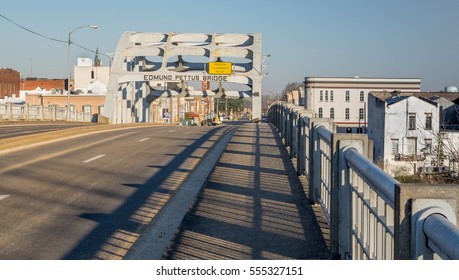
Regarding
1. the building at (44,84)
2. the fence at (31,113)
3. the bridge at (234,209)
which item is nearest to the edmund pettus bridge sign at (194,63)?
the fence at (31,113)

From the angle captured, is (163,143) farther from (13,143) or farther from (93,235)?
(93,235)

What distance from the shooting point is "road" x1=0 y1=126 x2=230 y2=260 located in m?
7.94

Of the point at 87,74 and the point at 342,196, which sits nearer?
the point at 342,196

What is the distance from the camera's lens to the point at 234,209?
9828mm

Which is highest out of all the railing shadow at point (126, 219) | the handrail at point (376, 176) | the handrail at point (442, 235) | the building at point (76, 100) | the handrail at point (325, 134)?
the building at point (76, 100)

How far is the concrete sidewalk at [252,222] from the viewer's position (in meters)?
7.41

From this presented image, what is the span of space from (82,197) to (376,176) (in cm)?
762

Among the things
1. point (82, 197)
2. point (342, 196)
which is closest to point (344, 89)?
point (82, 197)

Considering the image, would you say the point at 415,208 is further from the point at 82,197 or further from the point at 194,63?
the point at 194,63

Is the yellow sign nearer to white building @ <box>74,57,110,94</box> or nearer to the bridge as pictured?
white building @ <box>74,57,110,94</box>

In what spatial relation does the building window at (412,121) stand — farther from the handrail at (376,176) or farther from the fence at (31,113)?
the handrail at (376,176)

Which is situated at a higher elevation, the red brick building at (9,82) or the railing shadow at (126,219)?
the red brick building at (9,82)

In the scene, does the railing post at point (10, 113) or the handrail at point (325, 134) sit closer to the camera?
the handrail at point (325, 134)

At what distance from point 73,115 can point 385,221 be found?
64.1 metres
